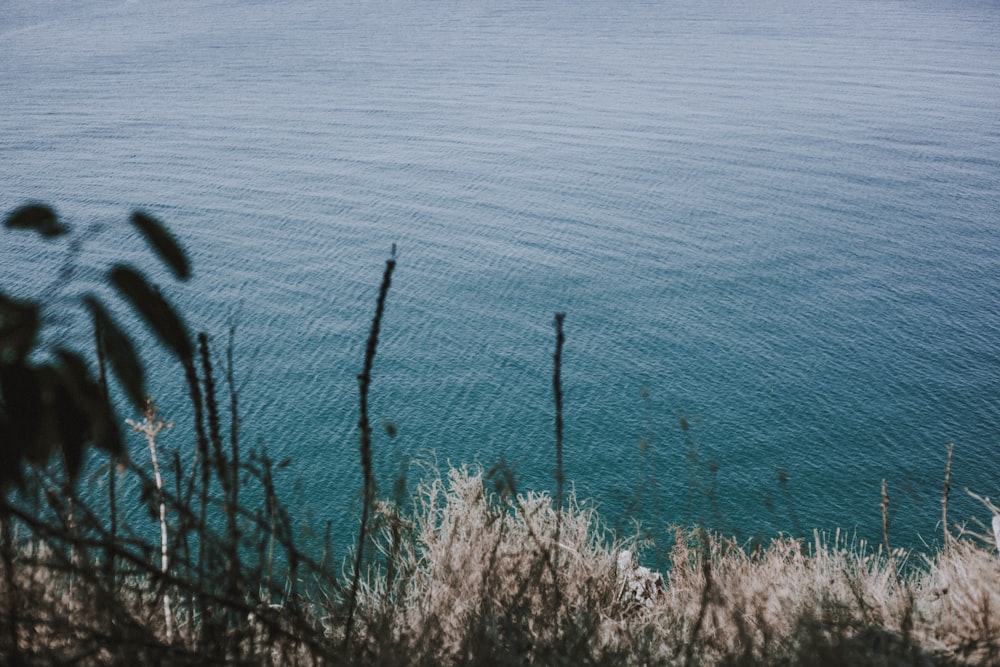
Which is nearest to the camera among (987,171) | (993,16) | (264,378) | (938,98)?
(264,378)

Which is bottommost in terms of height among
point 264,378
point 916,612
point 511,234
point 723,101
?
point 264,378

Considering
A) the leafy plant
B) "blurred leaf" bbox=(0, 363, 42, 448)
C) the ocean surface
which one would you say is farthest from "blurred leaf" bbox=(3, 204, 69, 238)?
the ocean surface

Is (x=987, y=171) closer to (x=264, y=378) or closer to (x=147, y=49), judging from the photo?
(x=264, y=378)

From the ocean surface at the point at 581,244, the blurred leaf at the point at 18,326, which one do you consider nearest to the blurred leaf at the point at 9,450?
the blurred leaf at the point at 18,326

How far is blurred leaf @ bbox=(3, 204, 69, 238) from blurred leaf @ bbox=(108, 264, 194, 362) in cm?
17

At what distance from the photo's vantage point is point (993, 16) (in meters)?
79.3

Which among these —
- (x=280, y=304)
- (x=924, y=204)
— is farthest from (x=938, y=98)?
(x=280, y=304)

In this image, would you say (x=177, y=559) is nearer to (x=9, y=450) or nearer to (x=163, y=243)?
(x=9, y=450)

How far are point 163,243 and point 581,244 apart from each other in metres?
40.5

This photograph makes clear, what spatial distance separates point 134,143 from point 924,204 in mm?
46452

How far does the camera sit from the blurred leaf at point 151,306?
1297mm

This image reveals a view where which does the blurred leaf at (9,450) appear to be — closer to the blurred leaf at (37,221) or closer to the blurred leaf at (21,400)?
the blurred leaf at (21,400)

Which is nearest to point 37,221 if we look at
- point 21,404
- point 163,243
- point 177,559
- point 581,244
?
point 163,243

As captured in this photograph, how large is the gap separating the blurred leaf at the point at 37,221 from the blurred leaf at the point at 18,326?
19 cm
